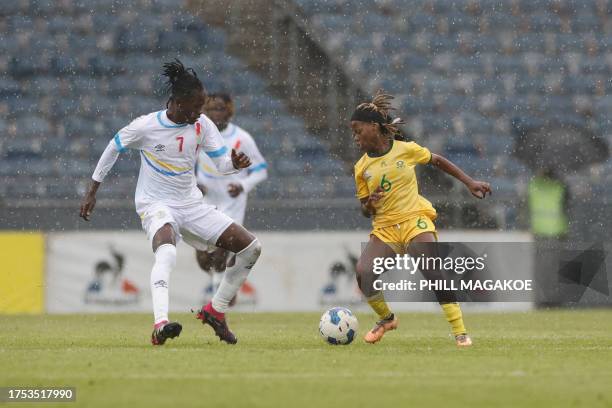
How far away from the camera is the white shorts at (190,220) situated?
907cm

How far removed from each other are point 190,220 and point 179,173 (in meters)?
0.37

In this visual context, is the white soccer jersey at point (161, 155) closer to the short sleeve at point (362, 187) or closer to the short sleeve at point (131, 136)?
the short sleeve at point (131, 136)

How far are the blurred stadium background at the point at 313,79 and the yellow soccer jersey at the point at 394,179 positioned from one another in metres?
6.57

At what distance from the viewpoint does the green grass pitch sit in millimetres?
5617

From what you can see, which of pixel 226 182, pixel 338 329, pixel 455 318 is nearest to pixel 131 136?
pixel 338 329

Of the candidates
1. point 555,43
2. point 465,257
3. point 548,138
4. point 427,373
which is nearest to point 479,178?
point 548,138

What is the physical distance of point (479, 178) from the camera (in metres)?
18.1

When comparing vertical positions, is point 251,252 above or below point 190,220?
below

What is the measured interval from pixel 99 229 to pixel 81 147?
12.6ft

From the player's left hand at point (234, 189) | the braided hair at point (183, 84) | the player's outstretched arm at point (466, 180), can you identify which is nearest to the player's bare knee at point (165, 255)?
the braided hair at point (183, 84)

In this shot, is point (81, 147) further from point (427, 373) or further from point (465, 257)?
point (427, 373)

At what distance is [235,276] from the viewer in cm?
951

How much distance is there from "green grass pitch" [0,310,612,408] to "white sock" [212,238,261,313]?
0.34m

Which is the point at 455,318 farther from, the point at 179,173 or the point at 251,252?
the point at 179,173
